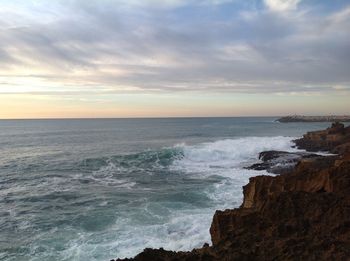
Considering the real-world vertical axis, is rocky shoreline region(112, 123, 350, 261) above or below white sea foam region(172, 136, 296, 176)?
above

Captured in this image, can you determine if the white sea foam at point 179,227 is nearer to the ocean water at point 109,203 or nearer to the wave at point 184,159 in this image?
the ocean water at point 109,203

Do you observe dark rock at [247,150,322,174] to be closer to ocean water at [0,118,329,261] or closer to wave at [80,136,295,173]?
ocean water at [0,118,329,261]

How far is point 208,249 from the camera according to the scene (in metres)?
9.16

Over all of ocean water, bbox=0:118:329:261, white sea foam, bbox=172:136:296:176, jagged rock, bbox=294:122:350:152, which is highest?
jagged rock, bbox=294:122:350:152

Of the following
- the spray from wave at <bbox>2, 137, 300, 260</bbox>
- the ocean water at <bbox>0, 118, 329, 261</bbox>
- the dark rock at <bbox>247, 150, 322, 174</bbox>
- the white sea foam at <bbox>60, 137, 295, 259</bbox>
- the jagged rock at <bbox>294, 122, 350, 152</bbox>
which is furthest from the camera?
the jagged rock at <bbox>294, 122, 350, 152</bbox>

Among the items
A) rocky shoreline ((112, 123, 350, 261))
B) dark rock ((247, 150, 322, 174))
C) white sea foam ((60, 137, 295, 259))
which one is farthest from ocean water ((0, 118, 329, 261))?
rocky shoreline ((112, 123, 350, 261))

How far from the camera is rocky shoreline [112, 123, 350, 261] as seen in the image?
27.3ft

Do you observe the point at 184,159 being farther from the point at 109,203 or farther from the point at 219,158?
the point at 109,203

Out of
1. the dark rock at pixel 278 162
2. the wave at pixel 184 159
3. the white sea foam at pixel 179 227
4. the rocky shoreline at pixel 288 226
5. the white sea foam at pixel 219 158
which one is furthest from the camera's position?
the wave at pixel 184 159

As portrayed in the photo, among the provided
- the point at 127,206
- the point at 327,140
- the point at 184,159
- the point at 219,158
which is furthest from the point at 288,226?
the point at 327,140

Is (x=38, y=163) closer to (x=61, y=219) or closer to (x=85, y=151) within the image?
(x=85, y=151)

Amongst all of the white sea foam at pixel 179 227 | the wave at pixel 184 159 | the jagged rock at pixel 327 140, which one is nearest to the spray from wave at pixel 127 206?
the white sea foam at pixel 179 227

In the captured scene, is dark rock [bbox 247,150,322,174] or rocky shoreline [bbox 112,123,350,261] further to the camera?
dark rock [bbox 247,150,322,174]

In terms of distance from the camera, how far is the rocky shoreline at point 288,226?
27.3ft
